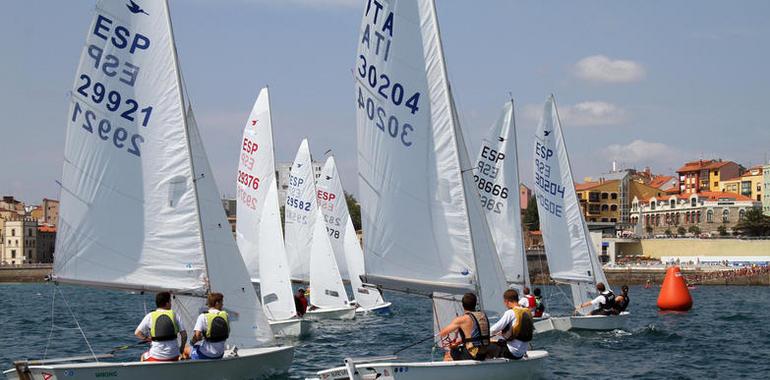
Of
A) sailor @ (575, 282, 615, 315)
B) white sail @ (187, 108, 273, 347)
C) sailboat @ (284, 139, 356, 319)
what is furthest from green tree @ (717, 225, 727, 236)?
white sail @ (187, 108, 273, 347)

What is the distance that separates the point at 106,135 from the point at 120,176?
2.23ft

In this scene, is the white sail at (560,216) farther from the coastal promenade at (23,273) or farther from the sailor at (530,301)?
the coastal promenade at (23,273)

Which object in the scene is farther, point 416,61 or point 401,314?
point 401,314

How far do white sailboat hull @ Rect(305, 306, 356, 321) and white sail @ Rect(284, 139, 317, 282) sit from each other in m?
1.83

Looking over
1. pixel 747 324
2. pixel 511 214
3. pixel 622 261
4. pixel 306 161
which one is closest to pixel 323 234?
pixel 306 161

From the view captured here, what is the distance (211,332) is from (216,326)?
0.12 m

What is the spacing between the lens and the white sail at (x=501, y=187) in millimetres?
30422

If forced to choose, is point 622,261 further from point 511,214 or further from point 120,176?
point 120,176

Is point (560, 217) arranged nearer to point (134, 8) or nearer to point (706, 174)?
point (134, 8)

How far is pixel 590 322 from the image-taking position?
2703 centimetres

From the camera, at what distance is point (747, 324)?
33125 millimetres

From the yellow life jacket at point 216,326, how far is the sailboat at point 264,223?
11.0m

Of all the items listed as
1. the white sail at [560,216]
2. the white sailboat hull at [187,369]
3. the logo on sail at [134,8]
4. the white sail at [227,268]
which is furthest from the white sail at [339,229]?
the logo on sail at [134,8]

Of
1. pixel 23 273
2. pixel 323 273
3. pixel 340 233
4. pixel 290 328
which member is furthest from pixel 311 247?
pixel 23 273
